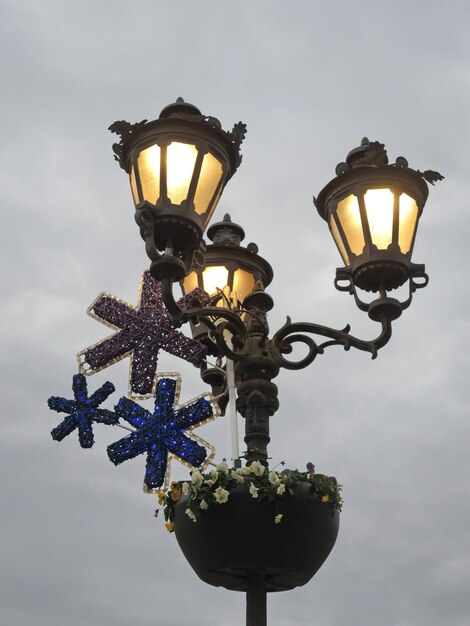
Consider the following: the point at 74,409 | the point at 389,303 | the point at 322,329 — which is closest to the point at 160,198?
the point at 322,329

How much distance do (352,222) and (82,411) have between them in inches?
88.6

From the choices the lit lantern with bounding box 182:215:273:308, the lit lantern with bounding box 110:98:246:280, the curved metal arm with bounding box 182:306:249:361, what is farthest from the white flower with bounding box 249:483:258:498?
the lit lantern with bounding box 182:215:273:308

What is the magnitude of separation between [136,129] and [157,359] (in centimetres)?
191

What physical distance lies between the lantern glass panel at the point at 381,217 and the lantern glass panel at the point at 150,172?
1.28m

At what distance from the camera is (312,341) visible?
15.5 ft

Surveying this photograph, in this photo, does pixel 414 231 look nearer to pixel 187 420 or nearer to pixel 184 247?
pixel 184 247

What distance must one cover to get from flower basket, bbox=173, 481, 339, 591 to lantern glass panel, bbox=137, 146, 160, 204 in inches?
65.4

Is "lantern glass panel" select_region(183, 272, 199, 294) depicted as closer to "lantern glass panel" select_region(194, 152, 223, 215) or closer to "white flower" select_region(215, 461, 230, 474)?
"lantern glass panel" select_region(194, 152, 223, 215)

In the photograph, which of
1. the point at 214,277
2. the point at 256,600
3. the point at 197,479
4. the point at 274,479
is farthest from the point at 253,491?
the point at 214,277

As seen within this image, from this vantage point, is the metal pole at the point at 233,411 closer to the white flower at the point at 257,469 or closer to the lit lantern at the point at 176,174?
the white flower at the point at 257,469

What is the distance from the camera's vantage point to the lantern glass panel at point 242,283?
5906 millimetres

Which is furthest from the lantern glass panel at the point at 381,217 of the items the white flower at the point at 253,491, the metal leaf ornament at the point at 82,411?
the metal leaf ornament at the point at 82,411

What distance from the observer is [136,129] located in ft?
15.3

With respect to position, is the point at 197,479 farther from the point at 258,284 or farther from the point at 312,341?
the point at 258,284
